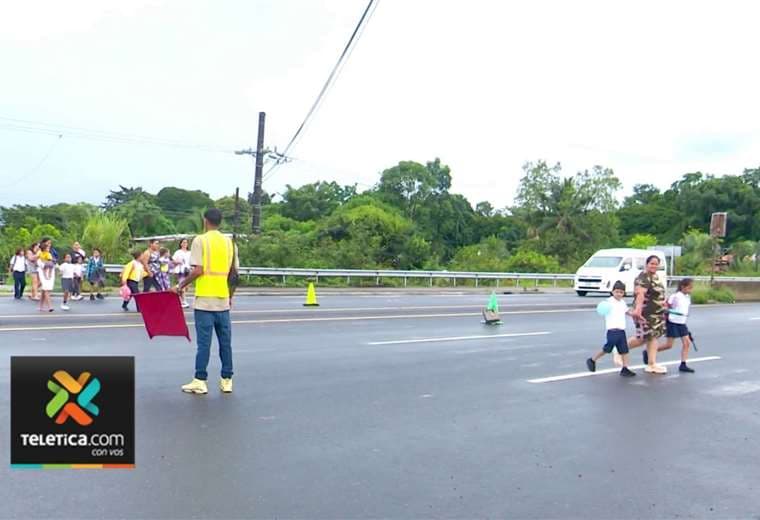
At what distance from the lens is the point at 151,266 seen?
17.2 meters

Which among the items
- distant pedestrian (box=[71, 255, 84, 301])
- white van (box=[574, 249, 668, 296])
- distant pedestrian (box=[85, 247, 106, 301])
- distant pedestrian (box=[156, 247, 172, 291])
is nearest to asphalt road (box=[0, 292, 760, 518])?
distant pedestrian (box=[156, 247, 172, 291])

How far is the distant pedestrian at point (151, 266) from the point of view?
16031 mm

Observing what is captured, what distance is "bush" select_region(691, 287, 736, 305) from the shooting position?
88.3ft

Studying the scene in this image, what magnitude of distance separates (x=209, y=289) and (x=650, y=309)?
5.84m

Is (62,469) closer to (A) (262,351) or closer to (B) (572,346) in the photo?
(A) (262,351)

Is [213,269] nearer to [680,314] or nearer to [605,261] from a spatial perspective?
[680,314]

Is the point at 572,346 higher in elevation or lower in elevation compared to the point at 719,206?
lower

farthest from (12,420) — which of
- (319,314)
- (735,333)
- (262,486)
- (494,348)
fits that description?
(735,333)

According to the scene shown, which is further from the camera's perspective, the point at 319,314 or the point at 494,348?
the point at 319,314

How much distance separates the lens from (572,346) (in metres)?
12.5

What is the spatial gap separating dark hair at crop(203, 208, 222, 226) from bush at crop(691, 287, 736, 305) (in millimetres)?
23340

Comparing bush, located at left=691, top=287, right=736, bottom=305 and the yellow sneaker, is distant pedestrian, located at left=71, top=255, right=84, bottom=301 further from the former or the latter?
bush, located at left=691, top=287, right=736, bottom=305

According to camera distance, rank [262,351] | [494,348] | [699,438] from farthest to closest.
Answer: [494,348] → [262,351] → [699,438]

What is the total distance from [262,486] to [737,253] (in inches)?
2032
